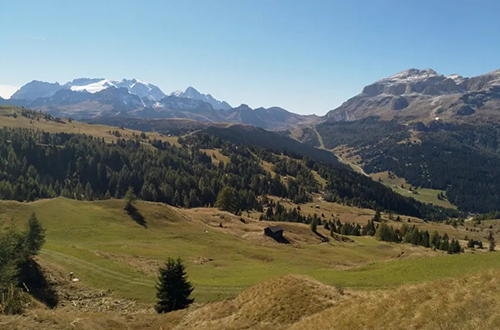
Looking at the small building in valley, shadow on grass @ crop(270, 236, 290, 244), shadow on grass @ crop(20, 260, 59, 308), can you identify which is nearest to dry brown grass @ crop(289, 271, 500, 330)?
shadow on grass @ crop(20, 260, 59, 308)

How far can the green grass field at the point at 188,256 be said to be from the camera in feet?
165

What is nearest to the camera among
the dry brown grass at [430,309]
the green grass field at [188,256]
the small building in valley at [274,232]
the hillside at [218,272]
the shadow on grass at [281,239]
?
the dry brown grass at [430,309]

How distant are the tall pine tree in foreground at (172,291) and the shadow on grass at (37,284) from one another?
16.2 meters

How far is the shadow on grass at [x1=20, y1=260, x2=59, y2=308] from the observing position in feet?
161

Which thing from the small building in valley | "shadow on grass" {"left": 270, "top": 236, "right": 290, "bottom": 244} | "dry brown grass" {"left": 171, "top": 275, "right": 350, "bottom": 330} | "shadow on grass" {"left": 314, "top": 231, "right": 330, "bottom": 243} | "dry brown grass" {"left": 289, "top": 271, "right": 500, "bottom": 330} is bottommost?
"shadow on grass" {"left": 314, "top": 231, "right": 330, "bottom": 243}

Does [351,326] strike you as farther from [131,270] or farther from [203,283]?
[131,270]

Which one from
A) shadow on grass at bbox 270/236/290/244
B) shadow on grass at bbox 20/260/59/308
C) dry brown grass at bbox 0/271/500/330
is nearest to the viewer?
dry brown grass at bbox 0/271/500/330

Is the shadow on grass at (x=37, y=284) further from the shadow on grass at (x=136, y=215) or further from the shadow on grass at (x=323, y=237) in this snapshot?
the shadow on grass at (x=323, y=237)

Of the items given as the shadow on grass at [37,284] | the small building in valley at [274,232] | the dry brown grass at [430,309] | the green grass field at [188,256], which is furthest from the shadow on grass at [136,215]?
the dry brown grass at [430,309]

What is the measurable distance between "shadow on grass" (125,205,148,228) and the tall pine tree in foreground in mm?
54997

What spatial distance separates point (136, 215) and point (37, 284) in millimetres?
49547

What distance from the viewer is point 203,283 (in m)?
54.4

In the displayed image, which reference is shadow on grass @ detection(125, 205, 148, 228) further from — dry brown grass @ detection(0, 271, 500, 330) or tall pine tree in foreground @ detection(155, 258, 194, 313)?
dry brown grass @ detection(0, 271, 500, 330)

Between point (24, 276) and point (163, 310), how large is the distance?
23815 mm
